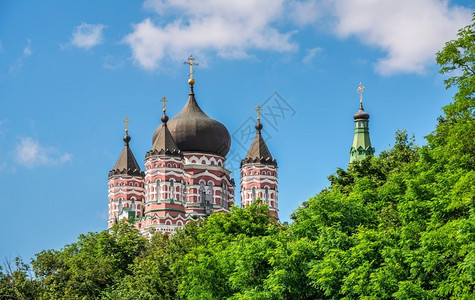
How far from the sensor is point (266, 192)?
216 ft

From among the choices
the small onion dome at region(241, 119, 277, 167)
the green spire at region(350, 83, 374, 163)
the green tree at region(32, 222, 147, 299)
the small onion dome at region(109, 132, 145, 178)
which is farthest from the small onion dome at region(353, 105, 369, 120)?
the green tree at region(32, 222, 147, 299)

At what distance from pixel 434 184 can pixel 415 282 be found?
3.86 meters

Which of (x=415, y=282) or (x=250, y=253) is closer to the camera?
(x=415, y=282)

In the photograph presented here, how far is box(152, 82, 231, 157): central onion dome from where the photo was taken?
219 feet

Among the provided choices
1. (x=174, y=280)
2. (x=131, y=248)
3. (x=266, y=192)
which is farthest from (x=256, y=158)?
(x=174, y=280)

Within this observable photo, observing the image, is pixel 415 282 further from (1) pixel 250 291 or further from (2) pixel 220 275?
(2) pixel 220 275

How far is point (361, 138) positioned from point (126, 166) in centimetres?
1851

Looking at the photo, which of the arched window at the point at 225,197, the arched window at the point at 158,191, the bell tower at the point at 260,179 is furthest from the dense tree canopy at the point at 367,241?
the arched window at the point at 225,197

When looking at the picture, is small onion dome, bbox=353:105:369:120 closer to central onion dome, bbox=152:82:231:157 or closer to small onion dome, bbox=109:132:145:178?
central onion dome, bbox=152:82:231:157

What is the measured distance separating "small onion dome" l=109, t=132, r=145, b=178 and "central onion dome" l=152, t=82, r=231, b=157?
307cm

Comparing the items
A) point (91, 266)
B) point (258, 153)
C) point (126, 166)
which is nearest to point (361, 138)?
point (258, 153)

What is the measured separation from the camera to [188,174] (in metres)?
66.2

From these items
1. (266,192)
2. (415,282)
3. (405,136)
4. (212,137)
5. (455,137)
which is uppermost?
(212,137)

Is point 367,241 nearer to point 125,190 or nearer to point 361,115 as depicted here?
point 361,115
